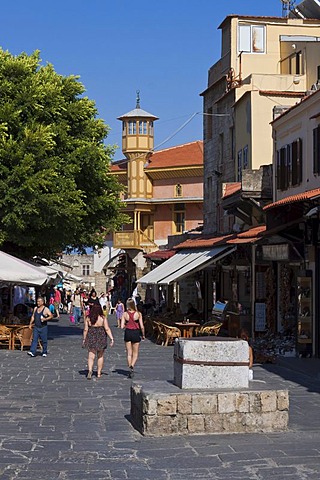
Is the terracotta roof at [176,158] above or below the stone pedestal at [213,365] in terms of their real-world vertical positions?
above

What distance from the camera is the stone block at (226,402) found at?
11227 mm

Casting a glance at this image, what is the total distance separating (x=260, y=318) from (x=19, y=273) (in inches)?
283

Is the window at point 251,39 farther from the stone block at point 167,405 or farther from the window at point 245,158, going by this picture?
the stone block at point 167,405

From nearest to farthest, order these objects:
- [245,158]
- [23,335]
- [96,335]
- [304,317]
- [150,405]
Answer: [150,405] < [96,335] < [304,317] < [23,335] < [245,158]

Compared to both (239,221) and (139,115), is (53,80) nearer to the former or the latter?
(239,221)

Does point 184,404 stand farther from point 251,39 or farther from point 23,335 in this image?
point 251,39

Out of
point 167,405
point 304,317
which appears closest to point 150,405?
point 167,405

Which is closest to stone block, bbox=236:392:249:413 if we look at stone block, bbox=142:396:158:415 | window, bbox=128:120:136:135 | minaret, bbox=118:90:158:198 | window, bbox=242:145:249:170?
stone block, bbox=142:396:158:415

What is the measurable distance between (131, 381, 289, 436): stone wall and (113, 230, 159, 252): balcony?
166 ft

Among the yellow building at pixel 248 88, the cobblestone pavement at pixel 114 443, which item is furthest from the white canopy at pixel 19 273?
the yellow building at pixel 248 88

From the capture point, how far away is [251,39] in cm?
3741

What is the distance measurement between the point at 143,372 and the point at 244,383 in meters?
8.25

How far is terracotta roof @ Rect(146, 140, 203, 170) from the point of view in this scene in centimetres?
6244

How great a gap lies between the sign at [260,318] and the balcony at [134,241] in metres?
35.1
